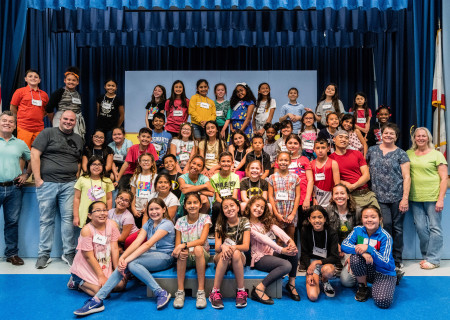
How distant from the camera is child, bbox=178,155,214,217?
4.23 meters

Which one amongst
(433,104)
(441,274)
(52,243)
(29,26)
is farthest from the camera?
(29,26)

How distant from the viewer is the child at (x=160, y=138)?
16.9 feet

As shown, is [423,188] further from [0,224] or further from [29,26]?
[29,26]

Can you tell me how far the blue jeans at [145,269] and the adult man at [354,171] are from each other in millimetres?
2023

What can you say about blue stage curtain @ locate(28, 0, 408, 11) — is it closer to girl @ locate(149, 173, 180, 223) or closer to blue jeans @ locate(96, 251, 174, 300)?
girl @ locate(149, 173, 180, 223)

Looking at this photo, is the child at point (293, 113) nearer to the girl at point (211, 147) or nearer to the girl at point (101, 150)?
the girl at point (211, 147)

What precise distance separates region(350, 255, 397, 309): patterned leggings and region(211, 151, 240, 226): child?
4.40ft

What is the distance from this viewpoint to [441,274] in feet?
13.4

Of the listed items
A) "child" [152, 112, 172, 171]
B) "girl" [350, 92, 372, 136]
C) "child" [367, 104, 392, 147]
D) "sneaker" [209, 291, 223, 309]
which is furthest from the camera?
"girl" [350, 92, 372, 136]

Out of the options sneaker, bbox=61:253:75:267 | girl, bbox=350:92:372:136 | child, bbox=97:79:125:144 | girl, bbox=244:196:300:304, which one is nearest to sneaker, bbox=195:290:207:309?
girl, bbox=244:196:300:304

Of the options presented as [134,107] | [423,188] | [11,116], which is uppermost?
[134,107]

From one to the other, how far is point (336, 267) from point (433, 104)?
260 cm

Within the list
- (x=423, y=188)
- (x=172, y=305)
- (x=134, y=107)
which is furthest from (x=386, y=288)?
(x=134, y=107)

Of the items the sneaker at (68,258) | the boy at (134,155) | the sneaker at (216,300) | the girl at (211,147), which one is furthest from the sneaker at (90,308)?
the girl at (211,147)
